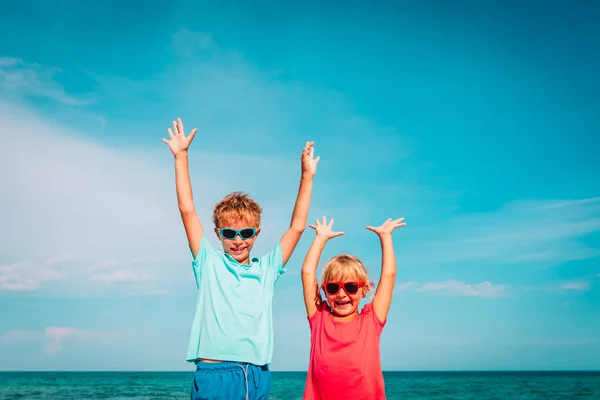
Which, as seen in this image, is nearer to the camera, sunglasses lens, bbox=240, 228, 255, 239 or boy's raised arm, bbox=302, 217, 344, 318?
sunglasses lens, bbox=240, 228, 255, 239

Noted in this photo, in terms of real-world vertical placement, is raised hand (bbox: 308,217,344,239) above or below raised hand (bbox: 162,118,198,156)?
below

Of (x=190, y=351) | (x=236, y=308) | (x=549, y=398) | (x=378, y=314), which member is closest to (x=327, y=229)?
(x=378, y=314)

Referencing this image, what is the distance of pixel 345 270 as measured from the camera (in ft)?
16.9

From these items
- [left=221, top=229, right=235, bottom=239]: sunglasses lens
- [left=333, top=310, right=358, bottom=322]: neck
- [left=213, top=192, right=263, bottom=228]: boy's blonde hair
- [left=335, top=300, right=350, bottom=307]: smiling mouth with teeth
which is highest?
[left=213, top=192, right=263, bottom=228]: boy's blonde hair

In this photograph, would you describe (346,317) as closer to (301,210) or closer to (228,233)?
(301,210)

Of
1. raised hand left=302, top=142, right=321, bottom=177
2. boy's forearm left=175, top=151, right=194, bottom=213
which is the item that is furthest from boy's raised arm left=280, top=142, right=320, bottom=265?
boy's forearm left=175, top=151, right=194, bottom=213

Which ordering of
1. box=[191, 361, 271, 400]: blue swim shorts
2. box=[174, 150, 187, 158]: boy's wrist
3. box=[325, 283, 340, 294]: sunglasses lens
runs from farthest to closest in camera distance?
box=[325, 283, 340, 294]: sunglasses lens < box=[174, 150, 187, 158]: boy's wrist < box=[191, 361, 271, 400]: blue swim shorts

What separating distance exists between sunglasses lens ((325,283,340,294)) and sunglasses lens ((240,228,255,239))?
92cm

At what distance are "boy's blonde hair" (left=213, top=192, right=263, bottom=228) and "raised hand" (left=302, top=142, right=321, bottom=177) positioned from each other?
2.04 feet

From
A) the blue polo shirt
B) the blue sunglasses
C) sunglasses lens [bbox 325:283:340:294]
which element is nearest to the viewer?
the blue polo shirt

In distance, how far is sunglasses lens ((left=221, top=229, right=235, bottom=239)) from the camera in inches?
186

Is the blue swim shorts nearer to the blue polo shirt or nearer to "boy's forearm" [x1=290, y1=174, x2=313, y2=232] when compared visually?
the blue polo shirt

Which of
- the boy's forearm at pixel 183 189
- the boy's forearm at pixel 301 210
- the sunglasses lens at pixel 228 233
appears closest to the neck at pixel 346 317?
the boy's forearm at pixel 301 210

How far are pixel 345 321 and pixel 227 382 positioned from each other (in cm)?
138
